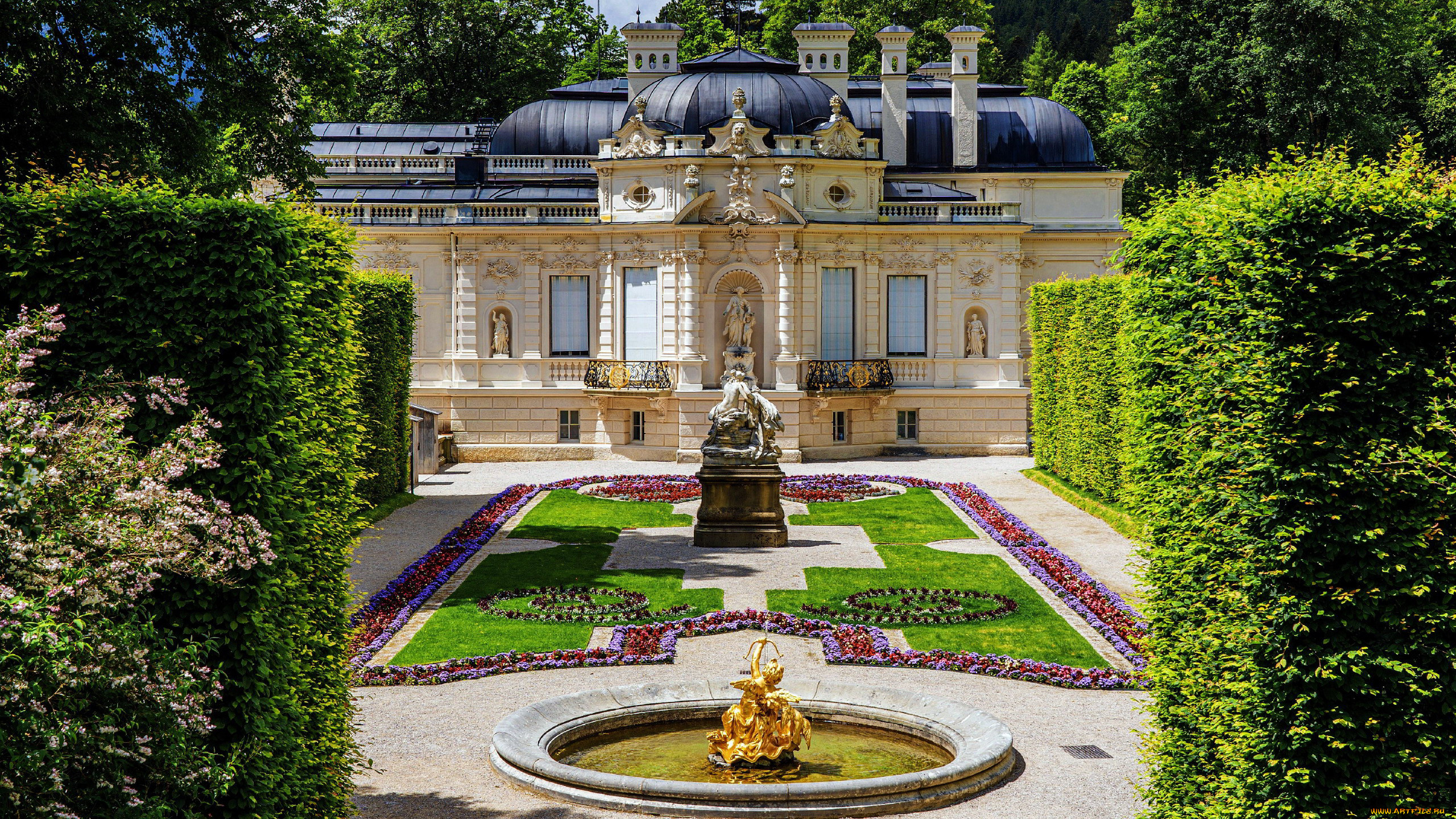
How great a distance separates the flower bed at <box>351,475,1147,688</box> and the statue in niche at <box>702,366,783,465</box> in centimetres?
480

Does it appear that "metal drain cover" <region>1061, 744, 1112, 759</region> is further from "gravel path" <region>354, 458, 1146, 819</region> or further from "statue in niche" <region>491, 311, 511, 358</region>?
"statue in niche" <region>491, 311, 511, 358</region>

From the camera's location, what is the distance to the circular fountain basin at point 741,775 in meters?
10.9

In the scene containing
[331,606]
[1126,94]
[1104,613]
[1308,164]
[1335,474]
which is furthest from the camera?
[1126,94]

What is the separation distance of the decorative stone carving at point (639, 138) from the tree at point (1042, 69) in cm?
4139

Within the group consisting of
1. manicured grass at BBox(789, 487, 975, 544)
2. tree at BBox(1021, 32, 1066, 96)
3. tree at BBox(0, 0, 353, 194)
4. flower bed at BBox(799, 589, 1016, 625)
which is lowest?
flower bed at BBox(799, 589, 1016, 625)

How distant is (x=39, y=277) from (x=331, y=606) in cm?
340

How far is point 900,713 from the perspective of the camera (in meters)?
13.3

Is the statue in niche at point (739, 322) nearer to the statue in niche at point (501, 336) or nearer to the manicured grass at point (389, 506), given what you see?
the statue in niche at point (501, 336)

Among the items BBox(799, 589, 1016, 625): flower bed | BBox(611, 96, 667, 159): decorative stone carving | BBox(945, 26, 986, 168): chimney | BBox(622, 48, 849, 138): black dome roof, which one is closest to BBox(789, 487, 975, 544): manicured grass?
BBox(799, 589, 1016, 625): flower bed

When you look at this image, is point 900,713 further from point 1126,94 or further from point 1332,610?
point 1126,94

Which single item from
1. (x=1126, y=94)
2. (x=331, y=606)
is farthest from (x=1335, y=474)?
(x=1126, y=94)

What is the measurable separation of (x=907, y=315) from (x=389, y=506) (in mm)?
18317

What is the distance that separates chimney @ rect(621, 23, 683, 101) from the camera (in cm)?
4488

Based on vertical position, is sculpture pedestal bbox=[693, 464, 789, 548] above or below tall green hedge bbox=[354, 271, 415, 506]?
below
